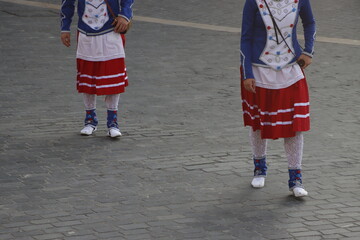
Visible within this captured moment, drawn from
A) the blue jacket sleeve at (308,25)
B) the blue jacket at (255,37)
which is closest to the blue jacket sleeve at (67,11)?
the blue jacket at (255,37)

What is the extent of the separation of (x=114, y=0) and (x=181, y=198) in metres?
2.53

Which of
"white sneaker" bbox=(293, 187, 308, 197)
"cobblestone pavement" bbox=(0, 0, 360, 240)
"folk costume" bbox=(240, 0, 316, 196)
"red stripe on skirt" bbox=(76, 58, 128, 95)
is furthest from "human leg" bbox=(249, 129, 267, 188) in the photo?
"red stripe on skirt" bbox=(76, 58, 128, 95)

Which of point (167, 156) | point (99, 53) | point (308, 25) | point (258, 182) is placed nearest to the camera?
point (308, 25)

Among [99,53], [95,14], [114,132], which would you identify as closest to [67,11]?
[95,14]

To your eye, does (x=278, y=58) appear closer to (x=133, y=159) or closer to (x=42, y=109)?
(x=133, y=159)

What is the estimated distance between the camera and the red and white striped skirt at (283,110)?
279 inches

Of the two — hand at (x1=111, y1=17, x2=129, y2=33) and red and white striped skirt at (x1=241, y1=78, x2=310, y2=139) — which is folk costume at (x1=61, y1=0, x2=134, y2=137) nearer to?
hand at (x1=111, y1=17, x2=129, y2=33)

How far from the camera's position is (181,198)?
7.17m

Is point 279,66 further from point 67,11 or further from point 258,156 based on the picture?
point 67,11

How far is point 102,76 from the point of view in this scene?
9086mm

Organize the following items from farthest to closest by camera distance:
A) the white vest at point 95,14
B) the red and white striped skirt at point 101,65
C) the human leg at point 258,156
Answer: the red and white striped skirt at point 101,65 < the white vest at point 95,14 < the human leg at point 258,156

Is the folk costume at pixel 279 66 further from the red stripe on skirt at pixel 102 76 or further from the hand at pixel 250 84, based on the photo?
the red stripe on skirt at pixel 102 76

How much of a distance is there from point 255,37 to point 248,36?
0.18 ft

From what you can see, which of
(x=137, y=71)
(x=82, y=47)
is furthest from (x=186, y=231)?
(x=137, y=71)
